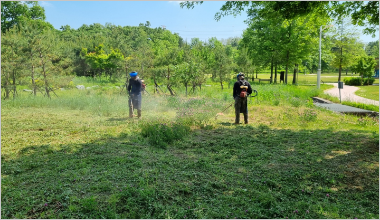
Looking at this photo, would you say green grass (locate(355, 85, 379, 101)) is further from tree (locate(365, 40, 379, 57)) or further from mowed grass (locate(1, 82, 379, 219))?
tree (locate(365, 40, 379, 57))

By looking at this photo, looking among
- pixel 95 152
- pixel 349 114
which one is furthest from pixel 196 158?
pixel 349 114

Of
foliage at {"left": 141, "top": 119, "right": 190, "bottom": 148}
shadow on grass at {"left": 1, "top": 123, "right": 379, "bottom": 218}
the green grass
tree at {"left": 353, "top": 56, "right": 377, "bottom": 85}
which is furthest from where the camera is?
tree at {"left": 353, "top": 56, "right": 377, "bottom": 85}

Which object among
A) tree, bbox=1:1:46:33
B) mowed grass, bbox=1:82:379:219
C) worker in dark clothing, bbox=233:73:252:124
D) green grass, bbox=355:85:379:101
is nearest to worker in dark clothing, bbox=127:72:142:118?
mowed grass, bbox=1:82:379:219

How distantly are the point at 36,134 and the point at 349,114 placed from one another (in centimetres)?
1200

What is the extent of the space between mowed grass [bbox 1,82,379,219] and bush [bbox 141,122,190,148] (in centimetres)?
15

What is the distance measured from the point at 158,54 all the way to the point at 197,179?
2023 centimetres

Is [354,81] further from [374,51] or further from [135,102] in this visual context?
[135,102]

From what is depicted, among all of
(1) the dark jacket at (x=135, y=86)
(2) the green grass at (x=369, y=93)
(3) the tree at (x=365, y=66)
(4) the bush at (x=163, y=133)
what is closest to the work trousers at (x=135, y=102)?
(1) the dark jacket at (x=135, y=86)

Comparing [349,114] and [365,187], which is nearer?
[365,187]

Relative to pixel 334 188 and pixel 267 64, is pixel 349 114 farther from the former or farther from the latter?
pixel 267 64

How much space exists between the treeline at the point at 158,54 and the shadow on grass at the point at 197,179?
15.0 feet

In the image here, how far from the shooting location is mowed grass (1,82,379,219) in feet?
11.3

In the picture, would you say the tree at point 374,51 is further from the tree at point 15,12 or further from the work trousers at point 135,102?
the tree at point 15,12

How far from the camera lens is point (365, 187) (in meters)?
4.14
